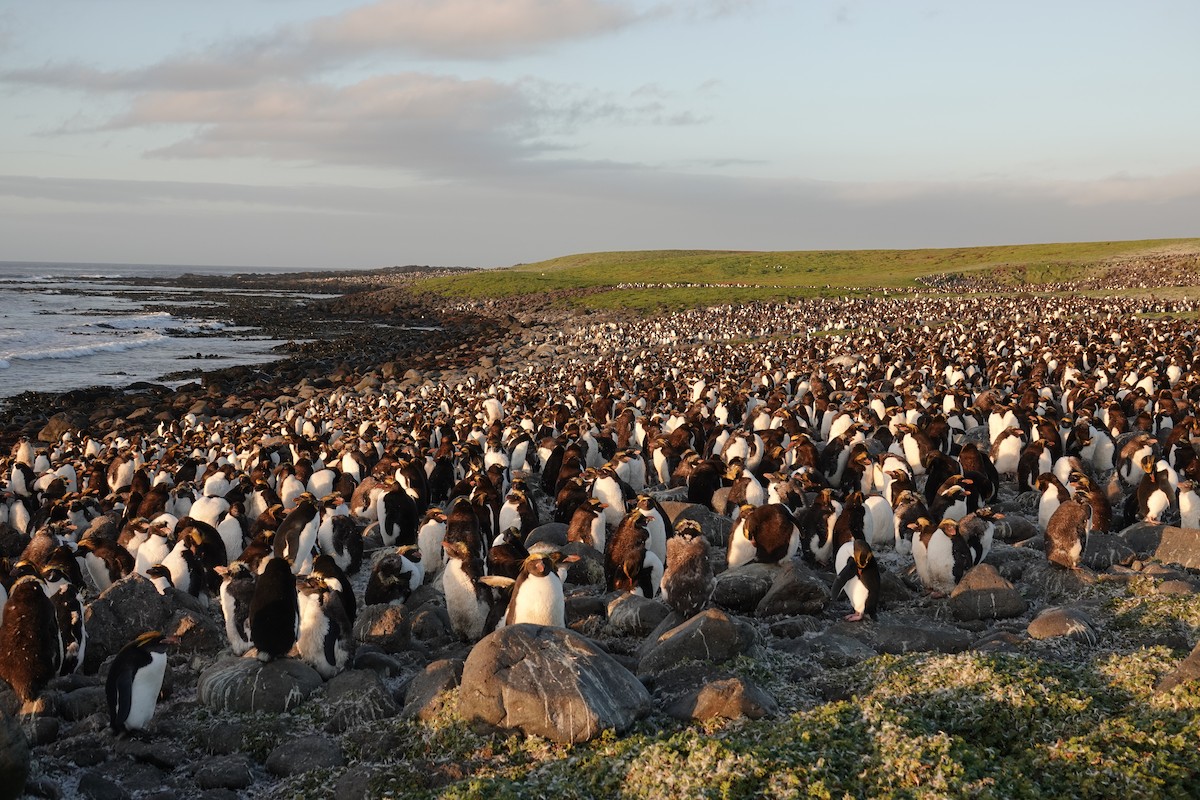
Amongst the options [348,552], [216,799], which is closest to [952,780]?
[216,799]

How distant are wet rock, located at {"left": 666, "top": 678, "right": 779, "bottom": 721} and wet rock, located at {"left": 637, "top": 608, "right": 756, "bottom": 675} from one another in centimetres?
99

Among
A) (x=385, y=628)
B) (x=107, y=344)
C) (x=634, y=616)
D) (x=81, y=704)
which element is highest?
(x=107, y=344)

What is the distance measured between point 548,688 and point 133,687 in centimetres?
424

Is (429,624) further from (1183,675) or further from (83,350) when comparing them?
(83,350)

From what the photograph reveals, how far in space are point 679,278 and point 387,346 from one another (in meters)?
53.1

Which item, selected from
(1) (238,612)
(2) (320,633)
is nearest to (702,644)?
(2) (320,633)

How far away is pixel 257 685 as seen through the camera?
33.5 ft

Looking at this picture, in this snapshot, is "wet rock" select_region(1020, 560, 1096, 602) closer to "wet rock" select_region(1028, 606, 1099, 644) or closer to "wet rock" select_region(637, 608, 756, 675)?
"wet rock" select_region(1028, 606, 1099, 644)

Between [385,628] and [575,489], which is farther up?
[575,489]

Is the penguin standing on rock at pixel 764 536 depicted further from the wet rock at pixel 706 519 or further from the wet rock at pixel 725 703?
the wet rock at pixel 725 703

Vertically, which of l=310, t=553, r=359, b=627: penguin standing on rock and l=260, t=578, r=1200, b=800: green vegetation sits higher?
l=310, t=553, r=359, b=627: penguin standing on rock

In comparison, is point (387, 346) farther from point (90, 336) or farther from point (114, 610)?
point (114, 610)

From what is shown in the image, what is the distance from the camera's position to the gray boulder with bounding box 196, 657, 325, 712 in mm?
10125

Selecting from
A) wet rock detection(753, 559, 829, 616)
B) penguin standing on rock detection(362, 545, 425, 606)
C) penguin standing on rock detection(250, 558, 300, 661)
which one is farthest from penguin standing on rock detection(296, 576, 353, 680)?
wet rock detection(753, 559, 829, 616)
